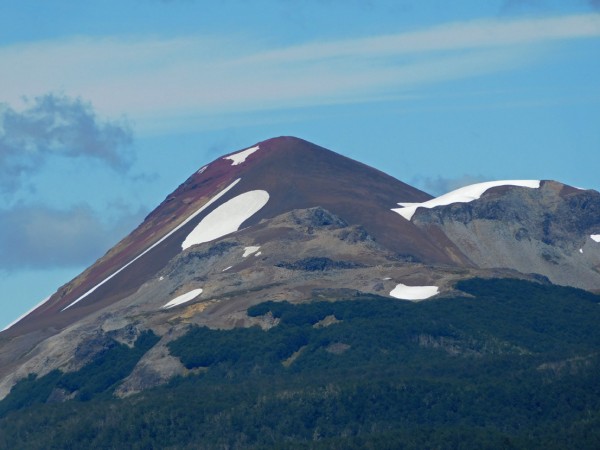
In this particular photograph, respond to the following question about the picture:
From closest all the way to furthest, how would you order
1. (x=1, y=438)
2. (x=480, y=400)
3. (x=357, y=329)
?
(x=480, y=400) < (x=1, y=438) < (x=357, y=329)

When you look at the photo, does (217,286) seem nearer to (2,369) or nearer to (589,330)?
(2,369)

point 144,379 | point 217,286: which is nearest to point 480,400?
point 144,379

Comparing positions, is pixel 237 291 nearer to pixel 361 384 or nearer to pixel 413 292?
pixel 413 292

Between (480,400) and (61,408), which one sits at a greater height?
(61,408)

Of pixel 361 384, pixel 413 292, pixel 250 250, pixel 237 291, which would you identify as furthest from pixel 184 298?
pixel 361 384

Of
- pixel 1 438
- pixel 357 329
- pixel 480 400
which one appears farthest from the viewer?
pixel 357 329
